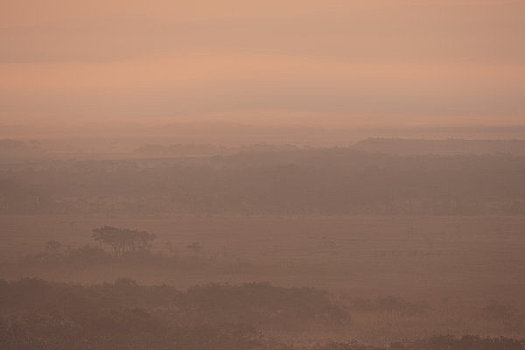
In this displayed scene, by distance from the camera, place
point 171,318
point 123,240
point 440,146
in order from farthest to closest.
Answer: point 440,146 < point 123,240 < point 171,318

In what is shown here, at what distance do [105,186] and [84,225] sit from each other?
23267mm

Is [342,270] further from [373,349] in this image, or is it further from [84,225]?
[84,225]

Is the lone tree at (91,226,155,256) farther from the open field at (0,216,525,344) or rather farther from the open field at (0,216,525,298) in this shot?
the open field at (0,216,525,298)

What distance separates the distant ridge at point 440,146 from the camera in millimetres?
132000

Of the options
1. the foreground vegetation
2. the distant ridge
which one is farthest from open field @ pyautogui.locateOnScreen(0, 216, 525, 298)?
the distant ridge

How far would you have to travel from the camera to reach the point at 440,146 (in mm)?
140125

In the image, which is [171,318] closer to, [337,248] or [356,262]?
[356,262]

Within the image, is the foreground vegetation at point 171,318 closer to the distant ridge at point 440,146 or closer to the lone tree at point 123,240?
the lone tree at point 123,240

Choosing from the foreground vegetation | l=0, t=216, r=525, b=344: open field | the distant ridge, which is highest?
the distant ridge

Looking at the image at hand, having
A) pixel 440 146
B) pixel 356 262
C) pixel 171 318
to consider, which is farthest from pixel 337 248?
pixel 440 146

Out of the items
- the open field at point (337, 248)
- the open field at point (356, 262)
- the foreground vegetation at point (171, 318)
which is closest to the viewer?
the foreground vegetation at point (171, 318)

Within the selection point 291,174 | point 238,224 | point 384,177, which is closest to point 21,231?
point 238,224

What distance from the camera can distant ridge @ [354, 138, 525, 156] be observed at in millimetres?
132000

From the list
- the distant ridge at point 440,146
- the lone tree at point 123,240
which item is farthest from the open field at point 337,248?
the distant ridge at point 440,146
